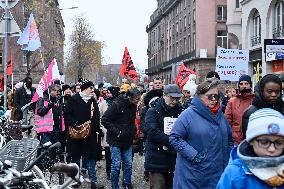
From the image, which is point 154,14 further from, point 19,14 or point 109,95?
point 109,95

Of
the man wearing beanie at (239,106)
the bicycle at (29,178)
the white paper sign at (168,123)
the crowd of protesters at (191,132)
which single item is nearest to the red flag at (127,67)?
the crowd of protesters at (191,132)

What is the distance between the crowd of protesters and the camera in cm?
334

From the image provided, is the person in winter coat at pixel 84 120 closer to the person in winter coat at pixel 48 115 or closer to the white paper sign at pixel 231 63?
the person in winter coat at pixel 48 115

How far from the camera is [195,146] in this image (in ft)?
18.8

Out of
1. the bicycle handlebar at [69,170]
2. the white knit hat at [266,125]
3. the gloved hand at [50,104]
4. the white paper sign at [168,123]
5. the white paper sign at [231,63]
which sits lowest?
the bicycle handlebar at [69,170]

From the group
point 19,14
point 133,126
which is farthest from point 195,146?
point 19,14

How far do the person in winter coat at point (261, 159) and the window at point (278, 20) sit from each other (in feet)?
80.1

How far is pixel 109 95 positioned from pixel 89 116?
10.7ft

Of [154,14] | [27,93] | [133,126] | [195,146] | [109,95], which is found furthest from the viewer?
[154,14]

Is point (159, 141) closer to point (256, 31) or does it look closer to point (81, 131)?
point (81, 131)

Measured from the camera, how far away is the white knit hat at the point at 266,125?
10.8ft

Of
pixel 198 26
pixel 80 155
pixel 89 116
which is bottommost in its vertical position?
pixel 80 155

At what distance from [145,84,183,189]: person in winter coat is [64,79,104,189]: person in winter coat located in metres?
2.57

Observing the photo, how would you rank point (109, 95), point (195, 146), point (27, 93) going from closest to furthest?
point (195, 146)
point (109, 95)
point (27, 93)
